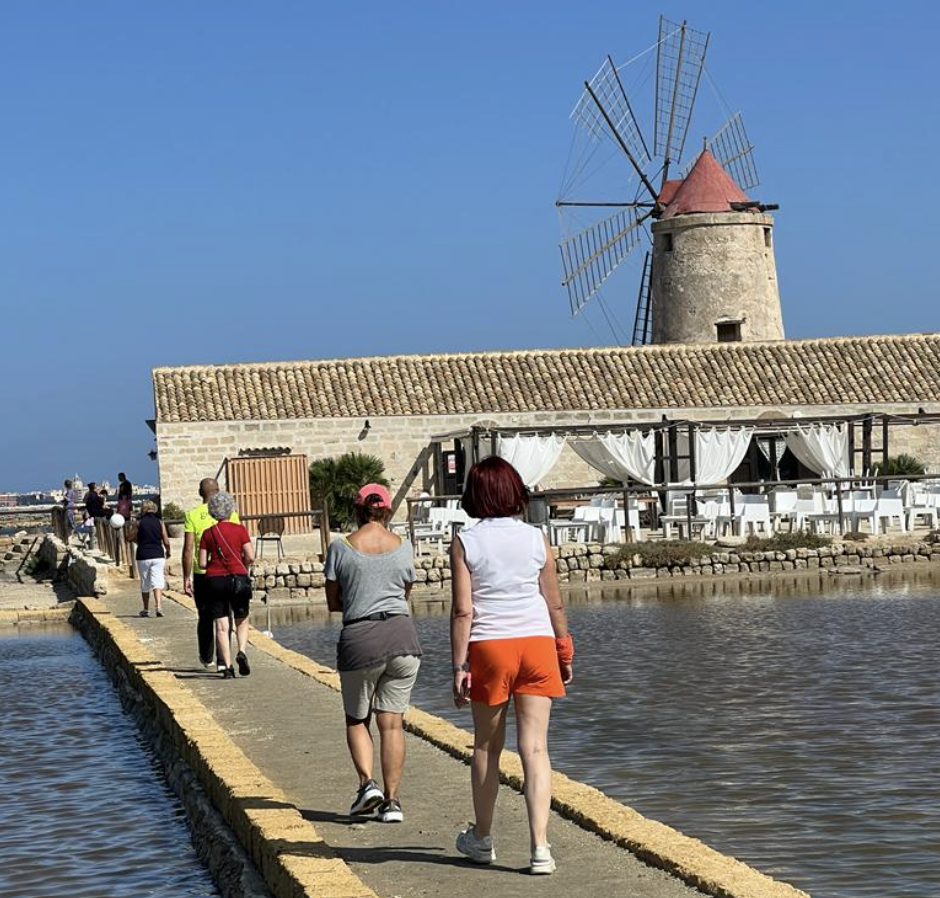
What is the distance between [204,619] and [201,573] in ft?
1.44

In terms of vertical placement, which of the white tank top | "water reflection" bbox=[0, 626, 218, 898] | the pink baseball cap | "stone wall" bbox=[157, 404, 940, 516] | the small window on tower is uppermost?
the small window on tower

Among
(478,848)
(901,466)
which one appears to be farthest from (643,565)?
(478,848)

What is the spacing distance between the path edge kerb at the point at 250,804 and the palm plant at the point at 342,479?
1808 cm

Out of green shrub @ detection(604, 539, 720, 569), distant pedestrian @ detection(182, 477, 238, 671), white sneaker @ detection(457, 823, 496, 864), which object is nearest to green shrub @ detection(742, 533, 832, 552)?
green shrub @ detection(604, 539, 720, 569)

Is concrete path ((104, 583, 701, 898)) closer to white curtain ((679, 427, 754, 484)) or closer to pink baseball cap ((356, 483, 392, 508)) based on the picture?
pink baseball cap ((356, 483, 392, 508))

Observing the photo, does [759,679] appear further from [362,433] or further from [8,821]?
[362,433]

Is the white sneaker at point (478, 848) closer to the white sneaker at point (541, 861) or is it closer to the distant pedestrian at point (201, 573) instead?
the white sneaker at point (541, 861)

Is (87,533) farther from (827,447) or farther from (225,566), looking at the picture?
(225,566)

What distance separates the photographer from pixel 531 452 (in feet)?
79.9

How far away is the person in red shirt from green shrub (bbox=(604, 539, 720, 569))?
11349 millimetres

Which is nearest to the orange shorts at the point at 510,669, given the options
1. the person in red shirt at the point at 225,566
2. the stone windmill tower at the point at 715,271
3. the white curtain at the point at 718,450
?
the person in red shirt at the point at 225,566

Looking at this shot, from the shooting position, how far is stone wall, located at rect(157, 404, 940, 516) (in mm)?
30219

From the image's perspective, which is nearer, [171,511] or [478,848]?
[478,848]

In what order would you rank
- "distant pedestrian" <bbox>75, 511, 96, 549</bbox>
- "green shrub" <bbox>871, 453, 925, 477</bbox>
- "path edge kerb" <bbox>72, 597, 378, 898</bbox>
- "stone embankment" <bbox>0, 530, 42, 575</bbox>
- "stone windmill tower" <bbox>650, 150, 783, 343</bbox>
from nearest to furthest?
"path edge kerb" <bbox>72, 597, 378, 898</bbox>
"distant pedestrian" <bbox>75, 511, 96, 549</bbox>
"green shrub" <bbox>871, 453, 925, 477</bbox>
"stone embankment" <bbox>0, 530, 42, 575</bbox>
"stone windmill tower" <bbox>650, 150, 783, 343</bbox>
